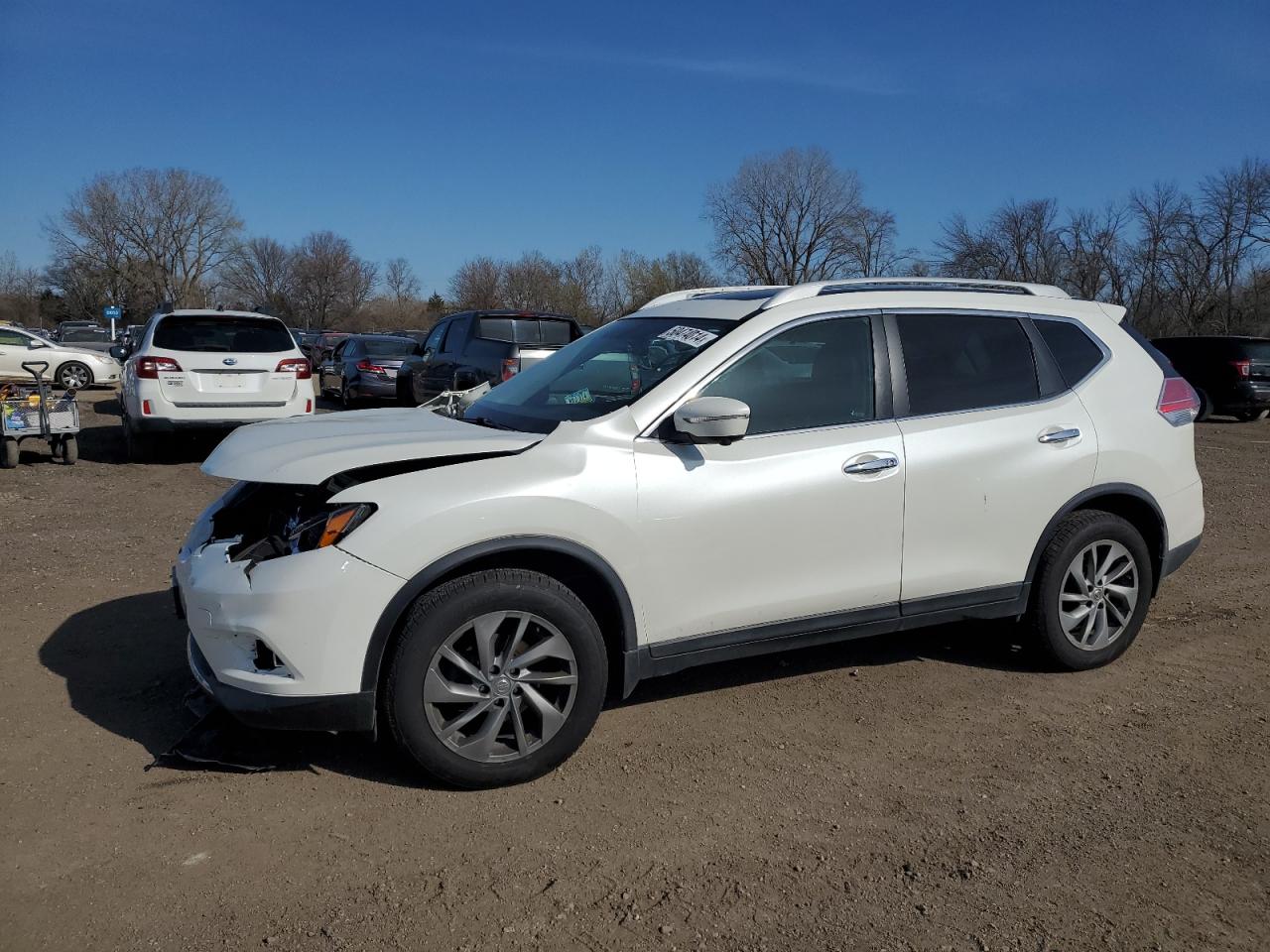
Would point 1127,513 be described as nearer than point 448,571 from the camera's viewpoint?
No

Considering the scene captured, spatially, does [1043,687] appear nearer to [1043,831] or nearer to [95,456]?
[1043,831]

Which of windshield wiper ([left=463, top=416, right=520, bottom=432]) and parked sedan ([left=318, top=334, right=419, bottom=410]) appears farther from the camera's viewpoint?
parked sedan ([left=318, top=334, right=419, bottom=410])

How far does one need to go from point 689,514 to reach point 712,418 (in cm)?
37

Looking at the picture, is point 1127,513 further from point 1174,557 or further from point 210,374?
point 210,374

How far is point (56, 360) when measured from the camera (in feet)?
79.3

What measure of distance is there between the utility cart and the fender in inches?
357

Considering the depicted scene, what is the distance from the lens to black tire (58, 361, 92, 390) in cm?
2412

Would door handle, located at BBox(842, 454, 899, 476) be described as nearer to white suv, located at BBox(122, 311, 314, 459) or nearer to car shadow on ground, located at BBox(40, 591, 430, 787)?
car shadow on ground, located at BBox(40, 591, 430, 787)

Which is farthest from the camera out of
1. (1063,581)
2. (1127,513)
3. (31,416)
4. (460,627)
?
(31,416)

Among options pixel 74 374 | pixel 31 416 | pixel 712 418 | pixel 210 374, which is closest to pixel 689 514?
pixel 712 418

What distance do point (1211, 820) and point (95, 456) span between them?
1223 centimetres

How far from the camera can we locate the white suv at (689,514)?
134 inches

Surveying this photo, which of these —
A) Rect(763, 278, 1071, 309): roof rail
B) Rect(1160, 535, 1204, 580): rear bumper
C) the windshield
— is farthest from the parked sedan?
Rect(1160, 535, 1204, 580): rear bumper

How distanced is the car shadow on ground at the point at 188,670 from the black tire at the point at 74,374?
21.3m
